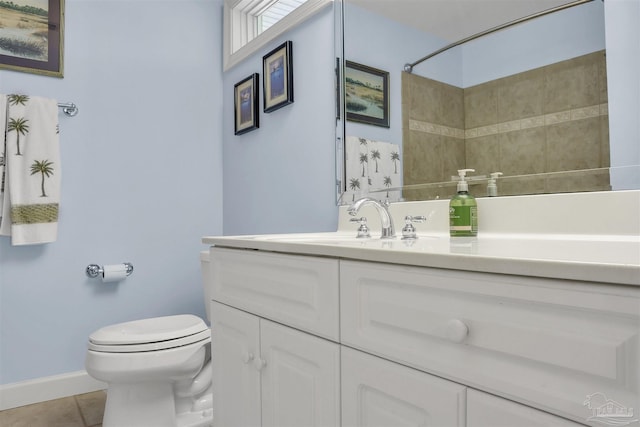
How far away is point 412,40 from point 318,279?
87 cm

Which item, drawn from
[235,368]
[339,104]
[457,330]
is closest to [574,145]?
[457,330]

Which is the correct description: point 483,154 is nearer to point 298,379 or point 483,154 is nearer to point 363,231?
point 363,231

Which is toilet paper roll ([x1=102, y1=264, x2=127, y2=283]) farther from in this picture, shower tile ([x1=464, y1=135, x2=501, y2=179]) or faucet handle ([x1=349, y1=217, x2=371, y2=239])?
shower tile ([x1=464, y1=135, x2=501, y2=179])

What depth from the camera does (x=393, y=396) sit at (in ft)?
2.18

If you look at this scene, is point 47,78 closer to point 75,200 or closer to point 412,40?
point 75,200

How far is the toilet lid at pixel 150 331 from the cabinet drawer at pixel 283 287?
1.46 ft

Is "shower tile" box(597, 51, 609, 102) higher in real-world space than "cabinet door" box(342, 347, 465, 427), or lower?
higher

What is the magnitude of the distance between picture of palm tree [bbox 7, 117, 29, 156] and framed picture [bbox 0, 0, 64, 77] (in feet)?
0.85

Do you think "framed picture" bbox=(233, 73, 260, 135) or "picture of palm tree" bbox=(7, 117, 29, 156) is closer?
"picture of palm tree" bbox=(7, 117, 29, 156)

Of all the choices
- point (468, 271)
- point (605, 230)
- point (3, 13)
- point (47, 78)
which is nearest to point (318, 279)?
point (468, 271)

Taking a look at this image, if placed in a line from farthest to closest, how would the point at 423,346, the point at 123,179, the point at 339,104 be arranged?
the point at 123,179 → the point at 339,104 → the point at 423,346

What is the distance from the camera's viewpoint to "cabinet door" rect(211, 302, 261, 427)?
1005 millimetres

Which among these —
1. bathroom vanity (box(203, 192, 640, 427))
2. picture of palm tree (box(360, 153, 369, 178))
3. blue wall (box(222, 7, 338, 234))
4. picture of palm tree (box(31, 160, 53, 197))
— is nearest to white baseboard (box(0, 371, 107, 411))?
picture of palm tree (box(31, 160, 53, 197))

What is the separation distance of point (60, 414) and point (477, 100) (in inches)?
79.4
